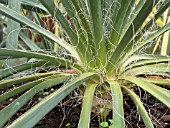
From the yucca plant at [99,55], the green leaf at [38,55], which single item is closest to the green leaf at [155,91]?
the yucca plant at [99,55]

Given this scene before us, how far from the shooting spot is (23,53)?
2.43 feet

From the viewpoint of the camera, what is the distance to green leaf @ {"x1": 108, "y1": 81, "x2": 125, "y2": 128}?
23.0 inches

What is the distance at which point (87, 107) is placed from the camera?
0.67 meters

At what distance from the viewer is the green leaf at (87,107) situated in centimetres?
60

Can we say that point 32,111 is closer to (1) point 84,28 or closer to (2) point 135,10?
(1) point 84,28

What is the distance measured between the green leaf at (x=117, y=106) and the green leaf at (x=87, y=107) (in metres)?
0.04

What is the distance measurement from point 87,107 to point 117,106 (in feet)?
0.20

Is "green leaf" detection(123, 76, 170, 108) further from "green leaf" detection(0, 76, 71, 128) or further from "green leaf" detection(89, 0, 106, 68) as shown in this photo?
"green leaf" detection(0, 76, 71, 128)

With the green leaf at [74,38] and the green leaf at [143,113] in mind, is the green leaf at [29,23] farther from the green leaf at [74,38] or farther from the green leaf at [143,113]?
the green leaf at [143,113]

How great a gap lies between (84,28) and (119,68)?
0.41ft

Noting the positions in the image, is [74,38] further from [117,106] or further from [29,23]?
[117,106]

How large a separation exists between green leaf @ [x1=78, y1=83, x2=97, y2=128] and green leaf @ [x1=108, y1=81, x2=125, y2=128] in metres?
0.04

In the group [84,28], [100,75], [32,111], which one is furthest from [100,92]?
[32,111]

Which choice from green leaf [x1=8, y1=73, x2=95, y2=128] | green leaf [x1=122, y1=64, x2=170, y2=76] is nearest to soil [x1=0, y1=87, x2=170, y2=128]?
green leaf [x1=122, y1=64, x2=170, y2=76]
